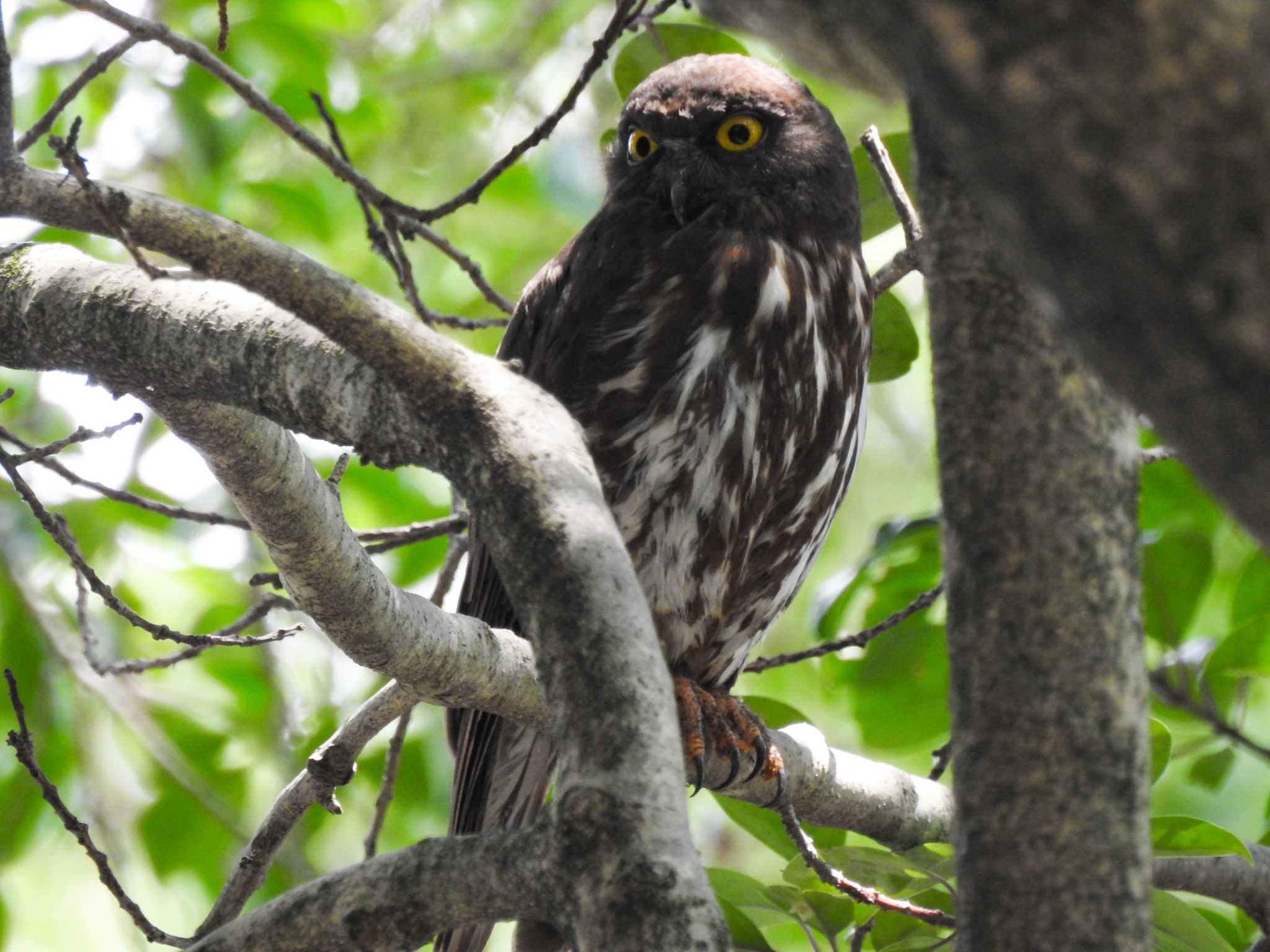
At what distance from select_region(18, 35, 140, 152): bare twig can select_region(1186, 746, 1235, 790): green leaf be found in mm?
3008

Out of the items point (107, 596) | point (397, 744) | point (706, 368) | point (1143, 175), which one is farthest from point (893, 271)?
point (1143, 175)

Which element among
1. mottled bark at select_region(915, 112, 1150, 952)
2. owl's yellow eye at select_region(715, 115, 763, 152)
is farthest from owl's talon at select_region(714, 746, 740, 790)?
mottled bark at select_region(915, 112, 1150, 952)

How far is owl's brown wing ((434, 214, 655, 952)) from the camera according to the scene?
3.17m

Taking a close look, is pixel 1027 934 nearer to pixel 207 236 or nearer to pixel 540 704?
pixel 207 236

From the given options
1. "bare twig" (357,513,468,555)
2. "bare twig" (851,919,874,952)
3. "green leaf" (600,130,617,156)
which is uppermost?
"green leaf" (600,130,617,156)

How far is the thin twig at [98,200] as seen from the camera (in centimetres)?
148

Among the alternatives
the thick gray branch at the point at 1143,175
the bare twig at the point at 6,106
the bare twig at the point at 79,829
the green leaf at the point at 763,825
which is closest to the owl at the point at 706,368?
the green leaf at the point at 763,825

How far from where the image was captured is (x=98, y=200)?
4.88 ft

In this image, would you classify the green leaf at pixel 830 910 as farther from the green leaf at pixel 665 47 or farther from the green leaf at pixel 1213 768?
the green leaf at pixel 665 47

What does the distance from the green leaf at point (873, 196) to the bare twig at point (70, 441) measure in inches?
72.7

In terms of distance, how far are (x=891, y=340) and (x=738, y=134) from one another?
2.20ft

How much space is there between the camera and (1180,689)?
326 centimetres

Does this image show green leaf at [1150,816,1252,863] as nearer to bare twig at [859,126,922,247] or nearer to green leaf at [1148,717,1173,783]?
green leaf at [1148,717,1173,783]

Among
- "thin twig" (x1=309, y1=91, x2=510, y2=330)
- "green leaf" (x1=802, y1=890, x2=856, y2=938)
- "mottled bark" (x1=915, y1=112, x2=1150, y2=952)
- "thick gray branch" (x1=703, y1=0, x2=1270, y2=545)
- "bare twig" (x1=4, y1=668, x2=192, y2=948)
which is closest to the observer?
"thick gray branch" (x1=703, y1=0, x2=1270, y2=545)
